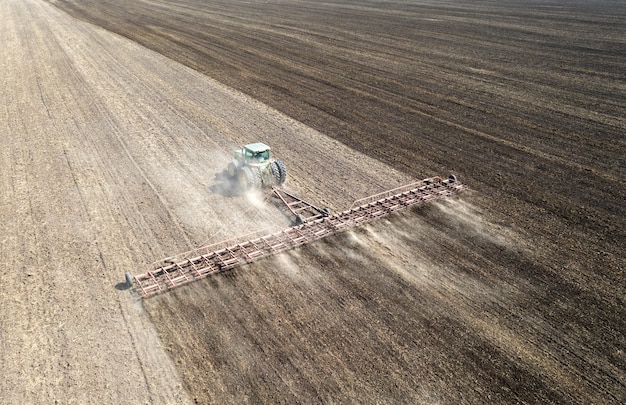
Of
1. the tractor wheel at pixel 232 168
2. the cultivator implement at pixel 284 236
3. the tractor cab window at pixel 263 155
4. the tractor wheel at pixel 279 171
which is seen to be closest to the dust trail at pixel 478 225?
the cultivator implement at pixel 284 236

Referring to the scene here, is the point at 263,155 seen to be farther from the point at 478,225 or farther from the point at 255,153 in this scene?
the point at 478,225

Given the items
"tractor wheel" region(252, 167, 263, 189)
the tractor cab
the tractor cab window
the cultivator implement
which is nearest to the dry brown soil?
the cultivator implement

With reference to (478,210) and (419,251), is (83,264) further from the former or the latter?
(478,210)

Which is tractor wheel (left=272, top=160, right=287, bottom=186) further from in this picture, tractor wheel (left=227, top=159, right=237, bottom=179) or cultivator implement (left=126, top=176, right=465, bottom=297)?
tractor wheel (left=227, top=159, right=237, bottom=179)

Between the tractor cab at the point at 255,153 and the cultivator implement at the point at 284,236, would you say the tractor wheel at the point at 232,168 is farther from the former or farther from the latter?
the cultivator implement at the point at 284,236

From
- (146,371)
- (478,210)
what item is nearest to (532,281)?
(478,210)

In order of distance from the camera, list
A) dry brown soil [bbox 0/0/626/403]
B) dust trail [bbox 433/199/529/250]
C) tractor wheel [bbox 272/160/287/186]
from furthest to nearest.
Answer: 1. tractor wheel [bbox 272/160/287/186]
2. dust trail [bbox 433/199/529/250]
3. dry brown soil [bbox 0/0/626/403]
